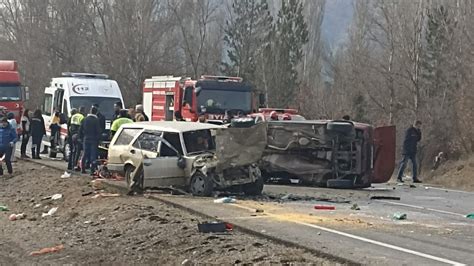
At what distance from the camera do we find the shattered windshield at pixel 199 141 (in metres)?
16.9

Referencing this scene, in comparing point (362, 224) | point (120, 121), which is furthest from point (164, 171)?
point (120, 121)

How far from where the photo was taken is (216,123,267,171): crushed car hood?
16109 mm

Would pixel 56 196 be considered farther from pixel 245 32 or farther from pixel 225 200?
pixel 245 32

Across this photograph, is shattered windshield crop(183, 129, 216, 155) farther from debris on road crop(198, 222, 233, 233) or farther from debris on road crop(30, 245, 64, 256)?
debris on road crop(198, 222, 233, 233)

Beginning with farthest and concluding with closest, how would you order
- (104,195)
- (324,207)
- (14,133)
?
(14,133)
(104,195)
(324,207)

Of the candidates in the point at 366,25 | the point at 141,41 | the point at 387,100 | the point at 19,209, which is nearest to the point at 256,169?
the point at 19,209

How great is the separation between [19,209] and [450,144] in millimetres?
23900

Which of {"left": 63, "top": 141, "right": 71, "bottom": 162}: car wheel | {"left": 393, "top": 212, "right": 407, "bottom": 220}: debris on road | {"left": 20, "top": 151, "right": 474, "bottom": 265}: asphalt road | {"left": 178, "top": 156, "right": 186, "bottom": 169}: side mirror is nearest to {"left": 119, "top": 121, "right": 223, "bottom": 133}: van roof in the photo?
{"left": 178, "top": 156, "right": 186, "bottom": 169}: side mirror

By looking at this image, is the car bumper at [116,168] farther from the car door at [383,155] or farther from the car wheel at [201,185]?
the car door at [383,155]

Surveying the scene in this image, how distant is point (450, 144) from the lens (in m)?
36.6

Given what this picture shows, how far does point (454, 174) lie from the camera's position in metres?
30.6

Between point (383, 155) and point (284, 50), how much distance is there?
35.0 meters

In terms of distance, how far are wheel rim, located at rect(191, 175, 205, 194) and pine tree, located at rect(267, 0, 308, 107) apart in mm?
34953

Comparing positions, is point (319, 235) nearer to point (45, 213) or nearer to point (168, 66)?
point (45, 213)
